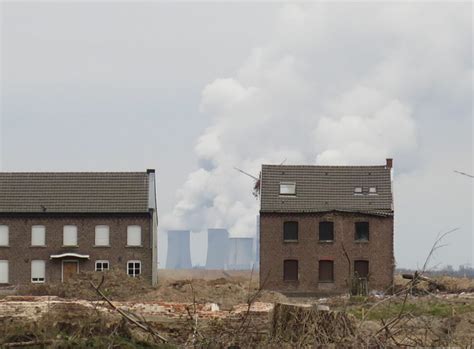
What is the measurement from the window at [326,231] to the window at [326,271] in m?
1.38

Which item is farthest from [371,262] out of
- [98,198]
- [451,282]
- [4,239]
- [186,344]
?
[186,344]

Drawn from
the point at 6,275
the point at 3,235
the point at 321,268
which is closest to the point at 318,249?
the point at 321,268

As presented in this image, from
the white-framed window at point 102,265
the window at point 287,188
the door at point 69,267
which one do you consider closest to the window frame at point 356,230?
the window at point 287,188

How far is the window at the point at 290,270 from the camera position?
1983 inches

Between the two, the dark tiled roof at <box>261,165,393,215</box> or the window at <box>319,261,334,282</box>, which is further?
the dark tiled roof at <box>261,165,393,215</box>

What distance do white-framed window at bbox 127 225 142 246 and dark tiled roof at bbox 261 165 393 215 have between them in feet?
24.3

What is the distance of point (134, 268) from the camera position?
51344 mm

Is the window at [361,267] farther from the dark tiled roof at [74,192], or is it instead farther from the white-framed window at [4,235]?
the white-framed window at [4,235]

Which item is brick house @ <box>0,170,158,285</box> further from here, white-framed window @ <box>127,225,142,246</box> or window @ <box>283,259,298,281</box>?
window @ <box>283,259,298,281</box>

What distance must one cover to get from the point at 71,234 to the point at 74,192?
278 centimetres

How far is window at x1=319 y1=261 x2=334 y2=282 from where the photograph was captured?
50.3m

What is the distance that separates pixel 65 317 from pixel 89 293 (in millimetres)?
23442

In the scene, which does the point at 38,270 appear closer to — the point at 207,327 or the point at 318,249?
the point at 318,249

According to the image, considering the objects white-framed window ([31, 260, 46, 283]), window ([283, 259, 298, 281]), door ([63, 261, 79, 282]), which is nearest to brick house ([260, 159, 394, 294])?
window ([283, 259, 298, 281])
